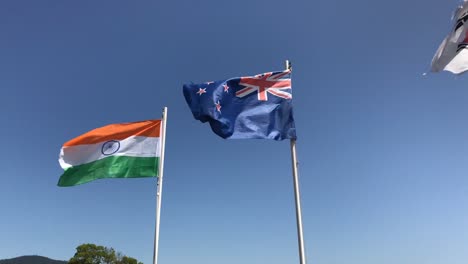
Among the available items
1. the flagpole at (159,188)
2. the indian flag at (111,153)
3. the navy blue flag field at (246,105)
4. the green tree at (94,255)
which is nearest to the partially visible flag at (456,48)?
the navy blue flag field at (246,105)

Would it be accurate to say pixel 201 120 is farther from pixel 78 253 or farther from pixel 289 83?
pixel 78 253

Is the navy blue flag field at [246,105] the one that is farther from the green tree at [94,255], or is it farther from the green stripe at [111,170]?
the green tree at [94,255]

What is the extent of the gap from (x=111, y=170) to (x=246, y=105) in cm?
505

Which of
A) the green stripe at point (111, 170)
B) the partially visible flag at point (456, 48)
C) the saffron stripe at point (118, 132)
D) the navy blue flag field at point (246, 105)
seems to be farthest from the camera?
the saffron stripe at point (118, 132)

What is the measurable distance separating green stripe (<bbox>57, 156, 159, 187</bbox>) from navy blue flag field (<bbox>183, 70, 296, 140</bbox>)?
8.23 feet

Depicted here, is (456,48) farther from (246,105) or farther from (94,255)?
(94,255)

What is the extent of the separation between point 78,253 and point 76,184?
56.4 m

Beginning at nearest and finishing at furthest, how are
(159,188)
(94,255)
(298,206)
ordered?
(298,206), (159,188), (94,255)

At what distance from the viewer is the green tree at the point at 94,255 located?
6156 centimetres

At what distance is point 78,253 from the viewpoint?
6216 cm

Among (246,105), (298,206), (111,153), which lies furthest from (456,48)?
(111,153)

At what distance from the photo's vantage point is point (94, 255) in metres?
63.4

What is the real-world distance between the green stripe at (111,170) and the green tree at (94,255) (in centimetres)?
5538

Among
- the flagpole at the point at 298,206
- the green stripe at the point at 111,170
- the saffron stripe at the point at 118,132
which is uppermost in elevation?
the saffron stripe at the point at 118,132
